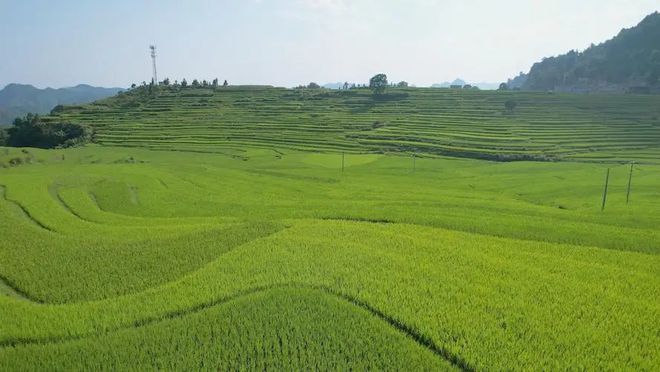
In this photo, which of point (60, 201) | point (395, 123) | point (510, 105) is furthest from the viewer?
point (510, 105)

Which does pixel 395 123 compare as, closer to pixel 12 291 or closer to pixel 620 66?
pixel 12 291

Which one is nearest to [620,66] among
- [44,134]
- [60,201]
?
[44,134]

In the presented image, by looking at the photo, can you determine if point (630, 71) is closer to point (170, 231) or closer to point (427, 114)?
point (427, 114)

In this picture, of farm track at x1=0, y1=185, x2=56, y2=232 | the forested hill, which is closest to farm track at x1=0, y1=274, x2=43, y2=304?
farm track at x1=0, y1=185, x2=56, y2=232

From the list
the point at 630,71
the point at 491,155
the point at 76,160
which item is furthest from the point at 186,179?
the point at 630,71

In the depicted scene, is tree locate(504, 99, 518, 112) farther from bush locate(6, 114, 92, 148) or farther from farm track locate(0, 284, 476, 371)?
farm track locate(0, 284, 476, 371)
